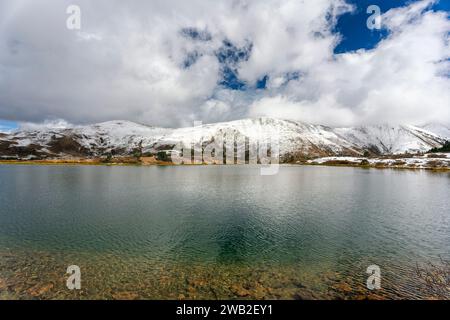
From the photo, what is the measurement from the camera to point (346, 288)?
21.4 meters

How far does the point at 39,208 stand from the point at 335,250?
175 feet

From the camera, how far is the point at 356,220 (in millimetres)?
42500

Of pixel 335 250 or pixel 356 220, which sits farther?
pixel 356 220

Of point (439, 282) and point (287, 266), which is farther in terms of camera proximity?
point (287, 266)

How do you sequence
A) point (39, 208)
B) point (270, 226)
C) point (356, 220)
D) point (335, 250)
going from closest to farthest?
1. point (335, 250)
2. point (270, 226)
3. point (356, 220)
4. point (39, 208)

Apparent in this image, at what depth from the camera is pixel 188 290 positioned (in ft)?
68.4

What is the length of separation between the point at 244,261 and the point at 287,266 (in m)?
4.55

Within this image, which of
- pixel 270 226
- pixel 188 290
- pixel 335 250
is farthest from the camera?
pixel 270 226

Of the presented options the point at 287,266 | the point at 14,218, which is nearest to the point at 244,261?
the point at 287,266
